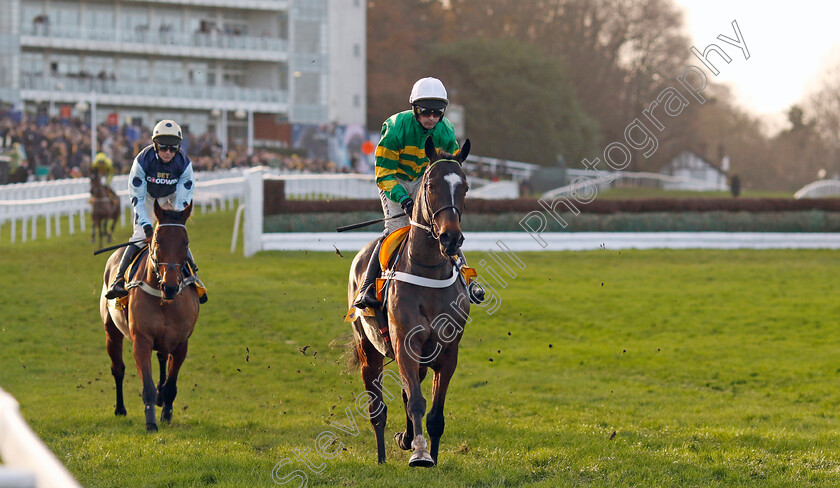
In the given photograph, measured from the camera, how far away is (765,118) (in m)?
68.1

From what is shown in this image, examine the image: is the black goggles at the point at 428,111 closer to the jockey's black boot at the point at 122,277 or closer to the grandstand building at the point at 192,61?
the jockey's black boot at the point at 122,277

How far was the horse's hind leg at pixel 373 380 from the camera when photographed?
6.42 meters

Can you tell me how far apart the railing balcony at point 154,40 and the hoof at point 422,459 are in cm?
4521

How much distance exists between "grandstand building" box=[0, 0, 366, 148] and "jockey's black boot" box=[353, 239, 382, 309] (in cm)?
3718

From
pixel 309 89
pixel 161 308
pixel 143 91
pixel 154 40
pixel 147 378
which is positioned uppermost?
pixel 154 40

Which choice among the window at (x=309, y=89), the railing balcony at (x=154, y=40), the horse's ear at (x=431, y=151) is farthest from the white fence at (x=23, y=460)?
the window at (x=309, y=89)

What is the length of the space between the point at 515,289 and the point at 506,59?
117 ft

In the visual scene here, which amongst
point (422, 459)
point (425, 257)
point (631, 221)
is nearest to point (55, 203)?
point (631, 221)

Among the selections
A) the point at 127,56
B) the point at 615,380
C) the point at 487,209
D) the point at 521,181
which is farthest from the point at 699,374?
the point at 127,56

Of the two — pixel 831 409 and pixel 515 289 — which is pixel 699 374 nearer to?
pixel 831 409

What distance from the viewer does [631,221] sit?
20.4 m

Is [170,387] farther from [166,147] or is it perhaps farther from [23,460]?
[23,460]

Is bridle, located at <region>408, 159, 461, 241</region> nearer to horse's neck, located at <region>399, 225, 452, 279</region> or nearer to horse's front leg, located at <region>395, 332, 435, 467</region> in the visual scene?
horse's neck, located at <region>399, 225, 452, 279</region>

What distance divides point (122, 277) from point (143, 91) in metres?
41.6
